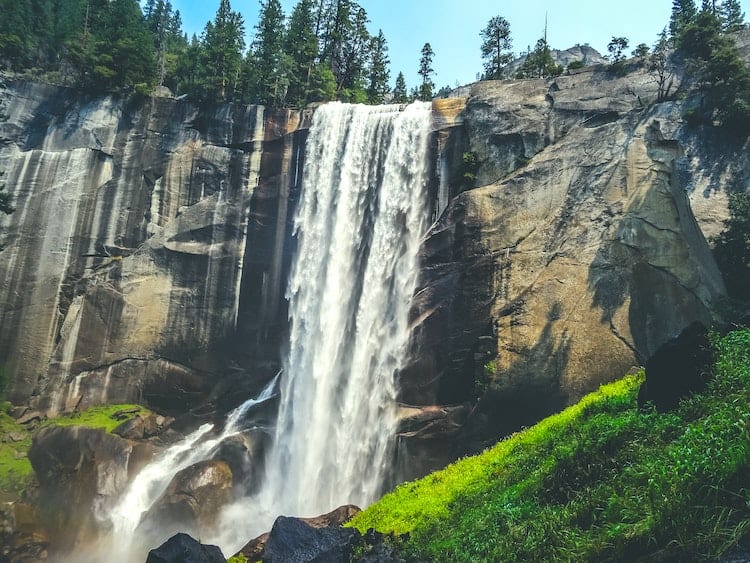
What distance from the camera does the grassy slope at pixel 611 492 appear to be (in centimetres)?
721

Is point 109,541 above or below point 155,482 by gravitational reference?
below

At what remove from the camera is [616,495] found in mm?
8742

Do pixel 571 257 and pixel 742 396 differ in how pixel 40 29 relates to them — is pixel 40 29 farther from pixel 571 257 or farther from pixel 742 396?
pixel 742 396

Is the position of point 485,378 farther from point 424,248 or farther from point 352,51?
point 352,51

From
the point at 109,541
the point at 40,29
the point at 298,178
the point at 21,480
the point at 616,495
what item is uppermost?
the point at 40,29

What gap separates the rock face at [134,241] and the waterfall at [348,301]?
8.70 feet

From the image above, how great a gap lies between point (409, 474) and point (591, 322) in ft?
29.5

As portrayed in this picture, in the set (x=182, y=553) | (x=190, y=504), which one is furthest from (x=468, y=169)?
(x=182, y=553)

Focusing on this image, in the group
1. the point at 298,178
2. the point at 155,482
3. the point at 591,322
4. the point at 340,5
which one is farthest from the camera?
the point at 340,5

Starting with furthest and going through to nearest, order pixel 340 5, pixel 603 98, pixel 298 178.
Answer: pixel 340 5 → pixel 298 178 → pixel 603 98

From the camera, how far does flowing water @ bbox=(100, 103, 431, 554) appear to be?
23719 millimetres

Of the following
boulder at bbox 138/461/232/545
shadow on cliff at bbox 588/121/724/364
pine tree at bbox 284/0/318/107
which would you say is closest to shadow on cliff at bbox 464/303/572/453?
shadow on cliff at bbox 588/121/724/364

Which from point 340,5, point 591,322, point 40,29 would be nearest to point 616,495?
point 591,322

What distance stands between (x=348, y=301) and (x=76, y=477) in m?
14.8
